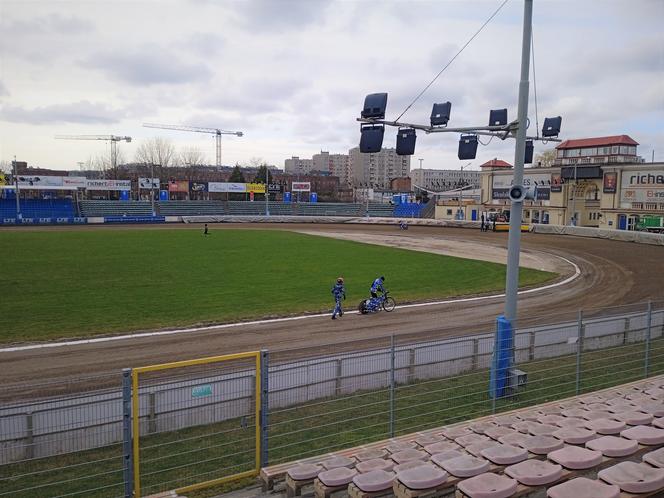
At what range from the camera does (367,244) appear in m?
47.5

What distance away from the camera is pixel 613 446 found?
675 cm

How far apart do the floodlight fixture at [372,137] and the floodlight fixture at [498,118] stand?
2.63 meters

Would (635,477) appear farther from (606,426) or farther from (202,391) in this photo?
(202,391)

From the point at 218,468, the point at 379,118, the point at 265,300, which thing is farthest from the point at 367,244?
the point at 218,468

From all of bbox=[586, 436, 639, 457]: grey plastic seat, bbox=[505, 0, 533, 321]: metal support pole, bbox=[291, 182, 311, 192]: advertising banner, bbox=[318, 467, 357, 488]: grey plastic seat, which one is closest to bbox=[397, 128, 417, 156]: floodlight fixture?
bbox=[505, 0, 533, 321]: metal support pole


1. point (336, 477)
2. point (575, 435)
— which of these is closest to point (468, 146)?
point (575, 435)

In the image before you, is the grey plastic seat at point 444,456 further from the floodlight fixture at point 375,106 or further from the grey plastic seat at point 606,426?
the floodlight fixture at point 375,106

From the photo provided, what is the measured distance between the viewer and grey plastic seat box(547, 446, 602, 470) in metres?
6.28

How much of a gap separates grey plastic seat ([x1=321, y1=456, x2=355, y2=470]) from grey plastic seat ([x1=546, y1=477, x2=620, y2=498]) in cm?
249

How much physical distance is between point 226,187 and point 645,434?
95357mm

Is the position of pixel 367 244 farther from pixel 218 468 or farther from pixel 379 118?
pixel 218 468

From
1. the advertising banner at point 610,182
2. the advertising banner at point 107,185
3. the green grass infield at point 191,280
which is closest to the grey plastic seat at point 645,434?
the green grass infield at point 191,280

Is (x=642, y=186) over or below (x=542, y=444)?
over

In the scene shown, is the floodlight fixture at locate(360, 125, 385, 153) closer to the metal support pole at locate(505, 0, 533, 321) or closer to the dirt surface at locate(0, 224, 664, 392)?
the metal support pole at locate(505, 0, 533, 321)
